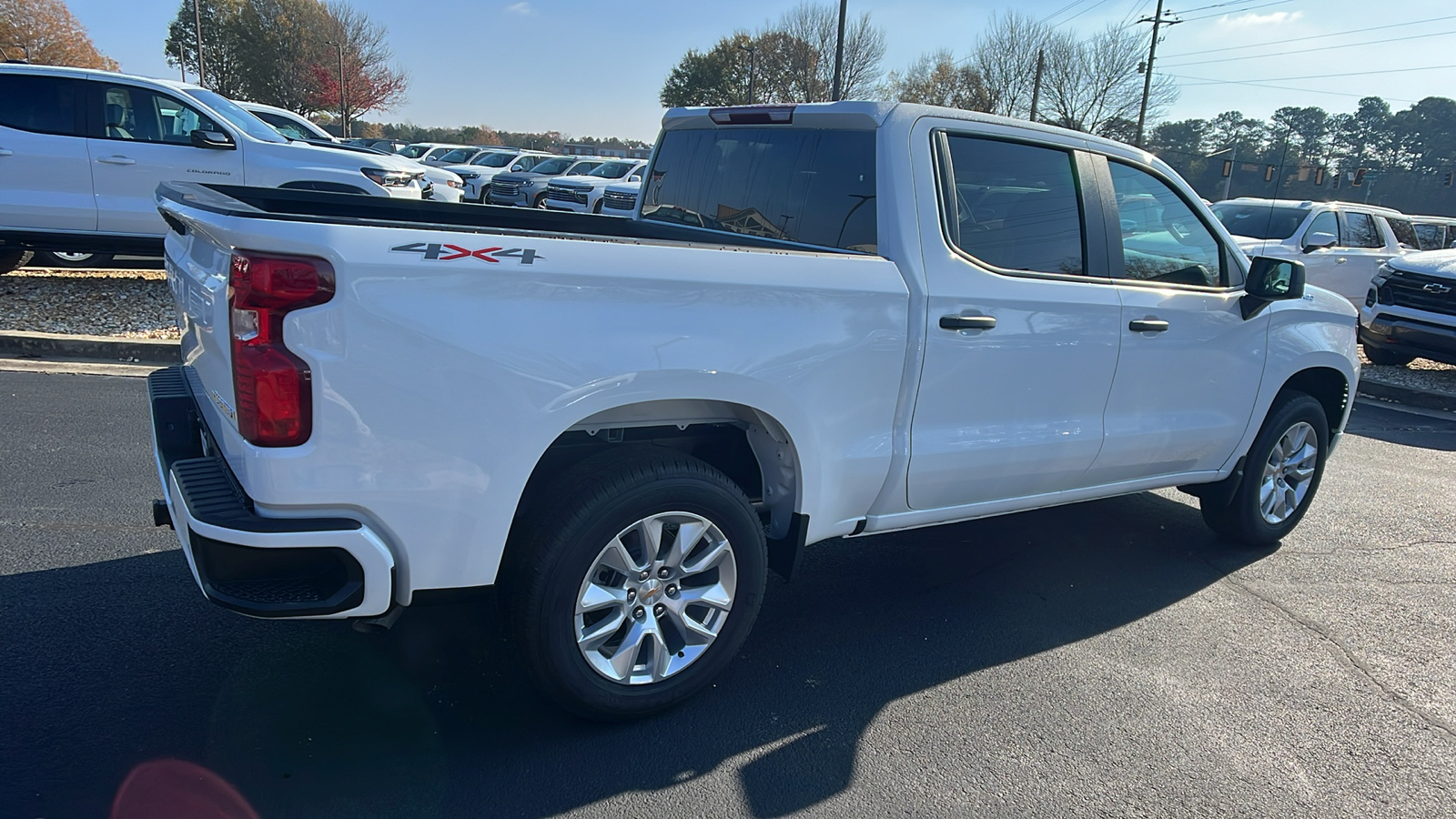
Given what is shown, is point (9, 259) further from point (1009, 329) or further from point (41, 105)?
point (1009, 329)

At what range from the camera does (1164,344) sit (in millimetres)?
4016

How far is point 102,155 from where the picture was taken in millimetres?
8562

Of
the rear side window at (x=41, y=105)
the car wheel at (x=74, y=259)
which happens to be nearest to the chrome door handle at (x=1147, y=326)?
the rear side window at (x=41, y=105)

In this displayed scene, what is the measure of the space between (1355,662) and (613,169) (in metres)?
22.5

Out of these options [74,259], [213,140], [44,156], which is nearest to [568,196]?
[74,259]

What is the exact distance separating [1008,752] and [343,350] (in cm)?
231

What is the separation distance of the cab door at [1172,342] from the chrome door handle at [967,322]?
0.80 metres

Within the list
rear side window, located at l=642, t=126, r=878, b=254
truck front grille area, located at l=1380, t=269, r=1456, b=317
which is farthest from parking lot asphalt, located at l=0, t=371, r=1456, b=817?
truck front grille area, located at l=1380, t=269, r=1456, b=317

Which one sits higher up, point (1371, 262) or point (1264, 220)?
point (1264, 220)

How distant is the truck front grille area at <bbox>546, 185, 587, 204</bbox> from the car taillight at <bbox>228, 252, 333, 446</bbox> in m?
19.6

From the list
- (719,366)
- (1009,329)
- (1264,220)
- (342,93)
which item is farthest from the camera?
(342,93)

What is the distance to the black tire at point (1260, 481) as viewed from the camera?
472 centimetres

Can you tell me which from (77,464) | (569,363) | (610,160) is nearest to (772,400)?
(569,363)

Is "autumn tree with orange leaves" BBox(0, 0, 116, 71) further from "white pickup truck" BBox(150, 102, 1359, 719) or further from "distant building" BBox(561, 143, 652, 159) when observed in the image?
"white pickup truck" BBox(150, 102, 1359, 719)
